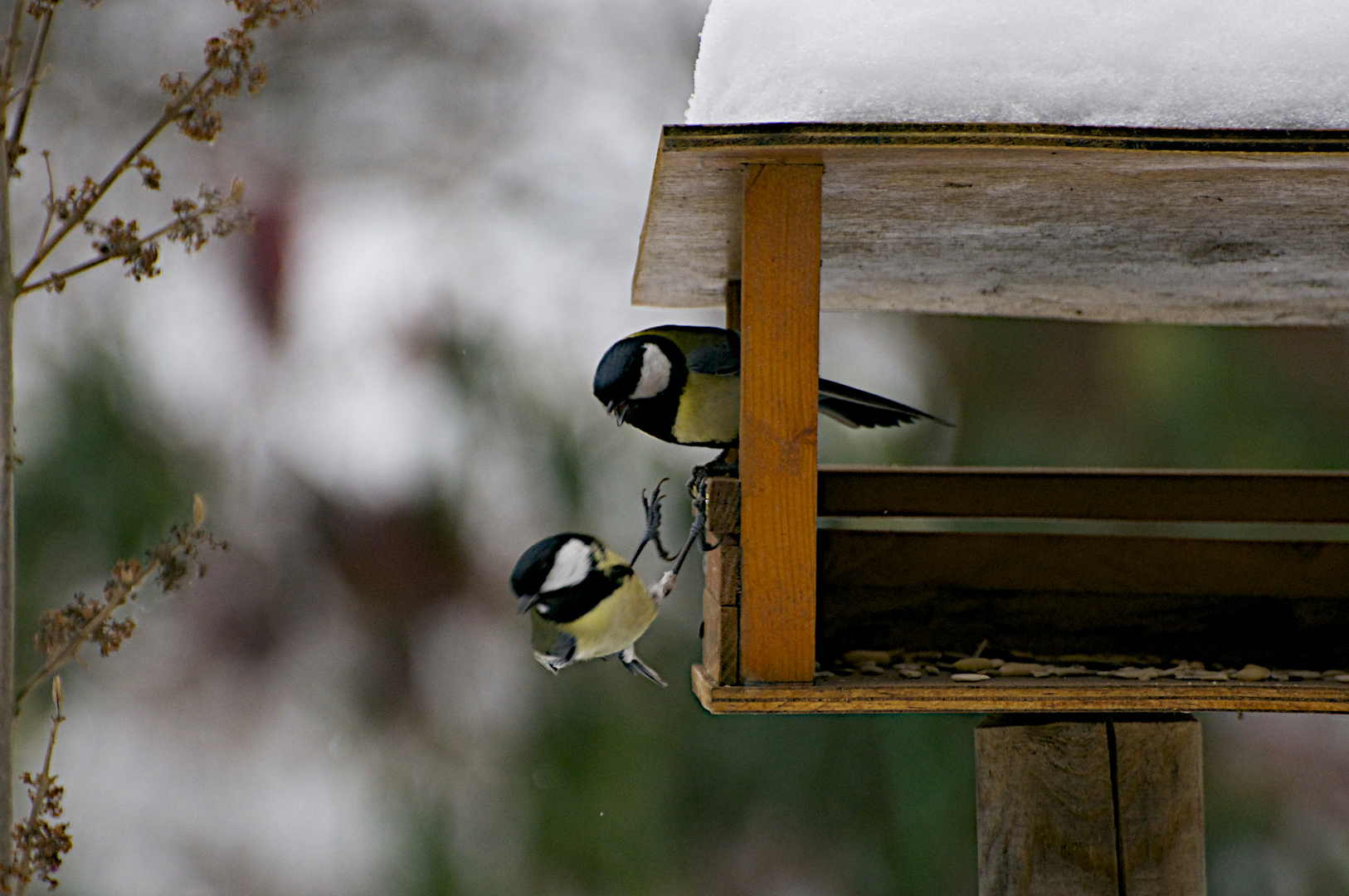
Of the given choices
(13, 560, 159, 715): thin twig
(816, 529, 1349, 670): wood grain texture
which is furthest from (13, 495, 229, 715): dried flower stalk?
(816, 529, 1349, 670): wood grain texture

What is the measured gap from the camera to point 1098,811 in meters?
1.34

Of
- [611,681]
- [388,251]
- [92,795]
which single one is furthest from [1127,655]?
[92,795]

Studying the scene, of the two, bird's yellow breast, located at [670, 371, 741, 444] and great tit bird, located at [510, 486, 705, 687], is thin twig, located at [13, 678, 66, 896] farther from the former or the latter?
bird's yellow breast, located at [670, 371, 741, 444]

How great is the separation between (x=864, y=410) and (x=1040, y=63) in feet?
2.20

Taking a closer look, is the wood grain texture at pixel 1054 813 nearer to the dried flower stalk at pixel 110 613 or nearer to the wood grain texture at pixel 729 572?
the wood grain texture at pixel 729 572

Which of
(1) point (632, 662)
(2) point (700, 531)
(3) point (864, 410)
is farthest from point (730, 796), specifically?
(2) point (700, 531)

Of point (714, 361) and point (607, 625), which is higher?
point (714, 361)

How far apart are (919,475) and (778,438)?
0.47 m

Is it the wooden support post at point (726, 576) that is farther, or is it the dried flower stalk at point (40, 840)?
the wooden support post at point (726, 576)

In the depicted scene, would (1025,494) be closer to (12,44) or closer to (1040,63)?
(1040,63)

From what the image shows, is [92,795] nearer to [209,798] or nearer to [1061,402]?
[209,798]

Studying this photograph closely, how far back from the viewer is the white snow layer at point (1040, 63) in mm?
1062

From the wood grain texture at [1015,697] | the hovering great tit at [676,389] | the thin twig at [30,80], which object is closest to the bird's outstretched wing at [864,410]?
the hovering great tit at [676,389]

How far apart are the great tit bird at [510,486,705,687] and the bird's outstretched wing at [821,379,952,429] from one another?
1.07ft
